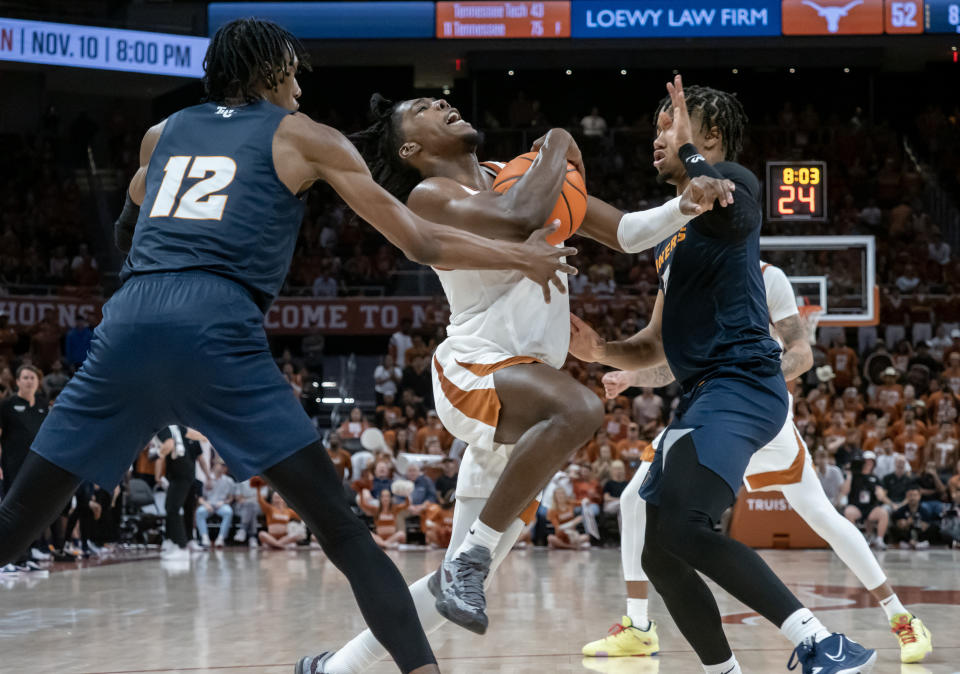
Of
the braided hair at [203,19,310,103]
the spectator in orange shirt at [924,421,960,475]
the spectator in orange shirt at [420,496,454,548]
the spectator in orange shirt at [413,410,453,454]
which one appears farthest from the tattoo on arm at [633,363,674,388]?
the spectator in orange shirt at [924,421,960,475]

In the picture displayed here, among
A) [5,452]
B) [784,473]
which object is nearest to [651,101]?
[5,452]

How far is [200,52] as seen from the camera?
18203mm

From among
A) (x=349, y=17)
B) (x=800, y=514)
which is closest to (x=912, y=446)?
(x=800, y=514)

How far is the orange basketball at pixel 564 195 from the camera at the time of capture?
3.74 m

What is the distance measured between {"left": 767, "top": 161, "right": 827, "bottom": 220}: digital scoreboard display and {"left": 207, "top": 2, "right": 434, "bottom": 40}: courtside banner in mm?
8491

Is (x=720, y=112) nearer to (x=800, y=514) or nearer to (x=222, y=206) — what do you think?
(x=222, y=206)

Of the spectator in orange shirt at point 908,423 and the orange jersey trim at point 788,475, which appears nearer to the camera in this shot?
the orange jersey trim at point 788,475

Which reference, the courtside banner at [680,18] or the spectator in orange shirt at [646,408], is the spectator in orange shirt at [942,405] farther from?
the courtside banner at [680,18]

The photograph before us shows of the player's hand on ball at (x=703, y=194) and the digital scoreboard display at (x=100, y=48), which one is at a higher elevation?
the digital scoreboard display at (x=100, y=48)

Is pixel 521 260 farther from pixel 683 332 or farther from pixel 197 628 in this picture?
pixel 197 628

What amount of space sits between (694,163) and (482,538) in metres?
1.45

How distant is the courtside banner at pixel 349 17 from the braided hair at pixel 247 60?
15676 millimetres

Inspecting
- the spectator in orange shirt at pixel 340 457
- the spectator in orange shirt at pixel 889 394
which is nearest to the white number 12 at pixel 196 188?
the spectator in orange shirt at pixel 340 457

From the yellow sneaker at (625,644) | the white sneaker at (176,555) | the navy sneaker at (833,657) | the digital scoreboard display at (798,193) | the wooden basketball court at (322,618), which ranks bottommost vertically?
the white sneaker at (176,555)
